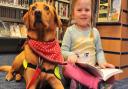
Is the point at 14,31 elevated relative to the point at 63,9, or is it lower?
lower

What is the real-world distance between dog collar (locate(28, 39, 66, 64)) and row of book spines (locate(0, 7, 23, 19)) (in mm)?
1685

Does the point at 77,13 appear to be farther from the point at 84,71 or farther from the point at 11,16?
the point at 11,16

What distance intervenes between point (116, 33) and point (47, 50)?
85 centimetres

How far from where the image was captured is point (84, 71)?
130 cm

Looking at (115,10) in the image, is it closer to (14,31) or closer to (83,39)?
(83,39)

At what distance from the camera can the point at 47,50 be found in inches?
46.9

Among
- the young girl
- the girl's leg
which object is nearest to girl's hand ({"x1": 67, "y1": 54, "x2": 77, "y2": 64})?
the girl's leg

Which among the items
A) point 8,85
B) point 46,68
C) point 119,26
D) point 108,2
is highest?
point 108,2

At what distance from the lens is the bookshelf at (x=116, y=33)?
1.86 meters

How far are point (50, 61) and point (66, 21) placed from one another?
2.01 m

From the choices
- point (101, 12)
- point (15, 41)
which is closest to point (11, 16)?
point (15, 41)

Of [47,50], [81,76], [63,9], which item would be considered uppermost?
[63,9]

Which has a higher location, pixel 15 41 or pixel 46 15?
pixel 46 15

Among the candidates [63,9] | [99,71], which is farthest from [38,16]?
[63,9]
